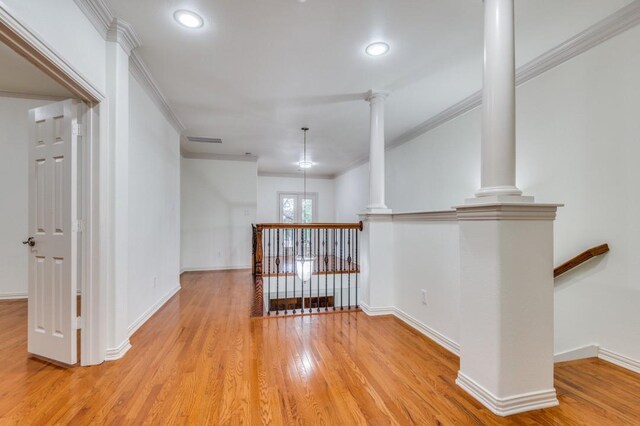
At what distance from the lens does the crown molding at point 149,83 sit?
258cm

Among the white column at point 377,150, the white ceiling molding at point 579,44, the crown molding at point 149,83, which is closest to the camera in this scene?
the white ceiling molding at point 579,44

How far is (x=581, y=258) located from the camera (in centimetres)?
217

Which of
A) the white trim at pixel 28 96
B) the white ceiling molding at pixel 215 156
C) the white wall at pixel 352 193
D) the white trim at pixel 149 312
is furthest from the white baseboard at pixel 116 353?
the white wall at pixel 352 193

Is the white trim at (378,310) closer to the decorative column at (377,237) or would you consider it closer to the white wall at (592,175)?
the decorative column at (377,237)

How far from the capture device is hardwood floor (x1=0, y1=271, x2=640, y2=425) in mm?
1524

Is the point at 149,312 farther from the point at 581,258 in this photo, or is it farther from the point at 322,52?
the point at 581,258

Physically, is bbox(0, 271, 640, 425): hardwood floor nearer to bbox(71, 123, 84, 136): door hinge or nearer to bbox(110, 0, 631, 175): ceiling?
bbox(71, 123, 84, 136): door hinge

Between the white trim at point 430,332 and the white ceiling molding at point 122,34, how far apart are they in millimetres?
3713

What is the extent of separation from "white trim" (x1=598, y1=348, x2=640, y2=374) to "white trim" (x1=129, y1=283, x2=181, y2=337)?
13.3ft

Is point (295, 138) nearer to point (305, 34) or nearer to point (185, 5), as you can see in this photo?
point (305, 34)

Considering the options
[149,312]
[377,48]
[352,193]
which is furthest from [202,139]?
[352,193]

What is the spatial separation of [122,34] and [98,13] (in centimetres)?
22

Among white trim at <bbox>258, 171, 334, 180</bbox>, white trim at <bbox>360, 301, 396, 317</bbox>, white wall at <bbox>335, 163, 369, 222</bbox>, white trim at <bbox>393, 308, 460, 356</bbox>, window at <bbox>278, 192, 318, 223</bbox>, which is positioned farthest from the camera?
window at <bbox>278, 192, 318, 223</bbox>

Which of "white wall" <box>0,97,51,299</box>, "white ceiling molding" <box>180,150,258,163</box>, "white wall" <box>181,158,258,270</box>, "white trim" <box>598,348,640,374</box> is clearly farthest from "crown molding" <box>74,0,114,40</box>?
"white trim" <box>598,348,640,374</box>
